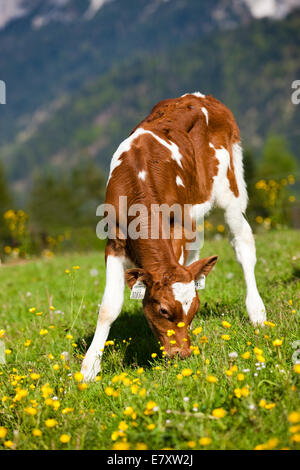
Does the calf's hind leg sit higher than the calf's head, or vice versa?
the calf's hind leg

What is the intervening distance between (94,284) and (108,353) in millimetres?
3029

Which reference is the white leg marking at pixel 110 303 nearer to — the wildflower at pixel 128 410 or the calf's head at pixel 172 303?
the calf's head at pixel 172 303

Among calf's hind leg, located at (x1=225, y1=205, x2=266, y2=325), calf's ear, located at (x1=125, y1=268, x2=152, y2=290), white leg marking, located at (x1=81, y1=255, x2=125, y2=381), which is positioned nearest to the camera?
calf's ear, located at (x1=125, y1=268, x2=152, y2=290)

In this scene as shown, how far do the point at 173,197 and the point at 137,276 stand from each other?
874 millimetres

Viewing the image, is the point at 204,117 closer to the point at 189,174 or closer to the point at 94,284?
the point at 189,174

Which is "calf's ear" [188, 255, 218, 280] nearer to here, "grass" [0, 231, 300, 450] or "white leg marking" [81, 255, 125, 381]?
"grass" [0, 231, 300, 450]

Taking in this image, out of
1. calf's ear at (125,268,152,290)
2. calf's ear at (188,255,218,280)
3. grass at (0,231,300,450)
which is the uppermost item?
calf's ear at (188,255,218,280)

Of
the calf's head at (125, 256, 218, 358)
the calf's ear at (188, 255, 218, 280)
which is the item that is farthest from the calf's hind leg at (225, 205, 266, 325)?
the calf's head at (125, 256, 218, 358)

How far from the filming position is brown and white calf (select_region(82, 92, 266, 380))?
360cm

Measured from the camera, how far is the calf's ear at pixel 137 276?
12.1 ft

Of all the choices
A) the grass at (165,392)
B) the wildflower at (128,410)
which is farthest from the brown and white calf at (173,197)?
the wildflower at (128,410)

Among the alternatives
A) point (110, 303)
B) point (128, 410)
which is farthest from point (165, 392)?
point (110, 303)

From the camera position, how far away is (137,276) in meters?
3.76
